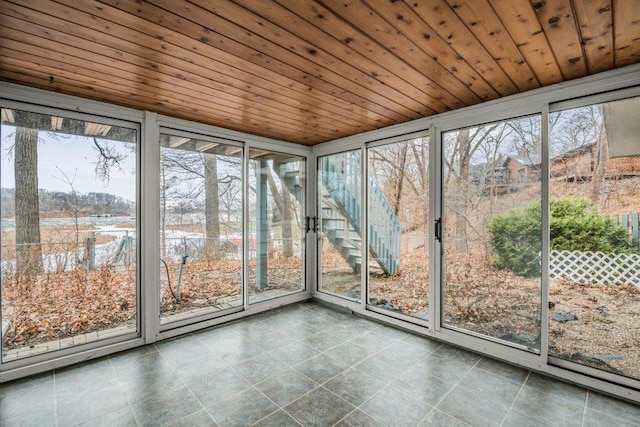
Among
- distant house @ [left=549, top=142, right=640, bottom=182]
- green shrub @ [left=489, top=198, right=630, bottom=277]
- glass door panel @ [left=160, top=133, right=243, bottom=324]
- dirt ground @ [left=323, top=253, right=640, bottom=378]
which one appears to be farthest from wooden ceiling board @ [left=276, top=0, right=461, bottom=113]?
glass door panel @ [left=160, top=133, right=243, bottom=324]

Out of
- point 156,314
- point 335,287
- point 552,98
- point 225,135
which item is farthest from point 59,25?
point 335,287

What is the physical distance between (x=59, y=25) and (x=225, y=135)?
218 centimetres

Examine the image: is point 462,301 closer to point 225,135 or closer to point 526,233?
point 526,233

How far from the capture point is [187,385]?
2.36 m

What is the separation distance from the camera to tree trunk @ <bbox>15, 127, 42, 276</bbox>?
8.45 feet

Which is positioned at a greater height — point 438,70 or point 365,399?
point 438,70

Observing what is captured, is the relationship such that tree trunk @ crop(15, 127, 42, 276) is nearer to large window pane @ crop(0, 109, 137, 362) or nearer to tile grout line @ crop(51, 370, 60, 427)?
large window pane @ crop(0, 109, 137, 362)

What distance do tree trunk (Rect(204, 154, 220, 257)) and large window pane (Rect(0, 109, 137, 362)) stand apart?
85 centimetres

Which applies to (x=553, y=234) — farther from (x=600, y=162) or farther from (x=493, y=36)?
(x=493, y=36)

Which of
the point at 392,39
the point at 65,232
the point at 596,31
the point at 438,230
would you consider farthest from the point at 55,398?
the point at 596,31

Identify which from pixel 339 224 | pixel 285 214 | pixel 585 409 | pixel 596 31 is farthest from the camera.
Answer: pixel 339 224

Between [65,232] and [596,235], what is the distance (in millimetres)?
5683

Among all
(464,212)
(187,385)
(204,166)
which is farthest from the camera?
(204,166)

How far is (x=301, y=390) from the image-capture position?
7.52 feet
